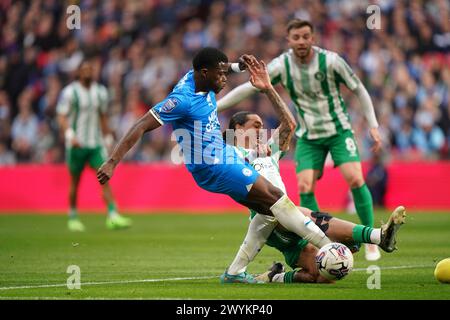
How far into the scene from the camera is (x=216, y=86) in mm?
8500

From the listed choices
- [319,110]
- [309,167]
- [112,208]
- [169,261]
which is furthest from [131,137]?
[112,208]

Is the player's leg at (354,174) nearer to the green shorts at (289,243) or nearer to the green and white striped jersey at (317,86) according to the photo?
the green and white striped jersey at (317,86)

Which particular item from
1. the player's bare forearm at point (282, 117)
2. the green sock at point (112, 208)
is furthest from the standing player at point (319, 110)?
the green sock at point (112, 208)

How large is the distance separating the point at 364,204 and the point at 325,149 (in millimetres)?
842

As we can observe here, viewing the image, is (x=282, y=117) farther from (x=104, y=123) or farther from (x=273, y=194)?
(x=104, y=123)

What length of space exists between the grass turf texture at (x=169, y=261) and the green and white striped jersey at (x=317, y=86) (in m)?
1.58

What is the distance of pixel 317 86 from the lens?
1114cm

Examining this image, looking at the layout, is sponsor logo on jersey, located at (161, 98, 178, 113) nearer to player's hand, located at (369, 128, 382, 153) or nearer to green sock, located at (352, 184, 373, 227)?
player's hand, located at (369, 128, 382, 153)

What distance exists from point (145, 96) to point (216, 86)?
14.1m

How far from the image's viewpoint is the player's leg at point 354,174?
11031 millimetres

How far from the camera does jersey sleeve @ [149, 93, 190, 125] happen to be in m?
8.16

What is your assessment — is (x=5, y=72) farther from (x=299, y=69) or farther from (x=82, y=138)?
(x=299, y=69)

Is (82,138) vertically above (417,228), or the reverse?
(82,138)
